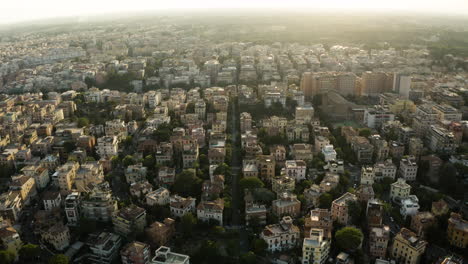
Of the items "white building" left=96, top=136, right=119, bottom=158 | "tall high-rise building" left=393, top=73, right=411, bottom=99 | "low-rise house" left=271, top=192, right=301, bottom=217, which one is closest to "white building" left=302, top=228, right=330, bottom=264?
"low-rise house" left=271, top=192, right=301, bottom=217

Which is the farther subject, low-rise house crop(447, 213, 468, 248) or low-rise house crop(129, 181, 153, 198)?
low-rise house crop(129, 181, 153, 198)

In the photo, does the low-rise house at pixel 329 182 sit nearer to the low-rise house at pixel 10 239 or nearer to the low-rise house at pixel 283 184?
the low-rise house at pixel 283 184

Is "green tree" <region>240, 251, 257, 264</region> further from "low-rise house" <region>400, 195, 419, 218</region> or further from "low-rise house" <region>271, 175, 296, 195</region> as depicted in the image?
"low-rise house" <region>400, 195, 419, 218</region>

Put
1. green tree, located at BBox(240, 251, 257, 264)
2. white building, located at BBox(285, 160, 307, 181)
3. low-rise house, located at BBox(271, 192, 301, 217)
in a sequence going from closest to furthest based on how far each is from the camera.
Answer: green tree, located at BBox(240, 251, 257, 264) < low-rise house, located at BBox(271, 192, 301, 217) < white building, located at BBox(285, 160, 307, 181)

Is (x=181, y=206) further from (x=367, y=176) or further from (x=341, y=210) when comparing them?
(x=367, y=176)

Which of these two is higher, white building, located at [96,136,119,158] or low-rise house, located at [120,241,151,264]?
white building, located at [96,136,119,158]
